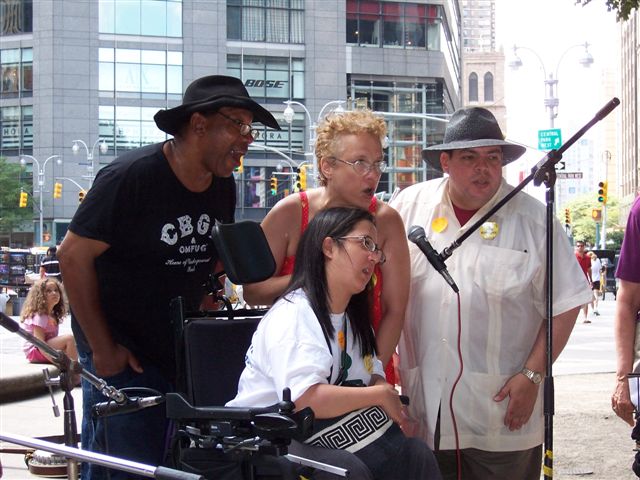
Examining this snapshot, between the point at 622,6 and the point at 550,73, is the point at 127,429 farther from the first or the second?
the point at 550,73

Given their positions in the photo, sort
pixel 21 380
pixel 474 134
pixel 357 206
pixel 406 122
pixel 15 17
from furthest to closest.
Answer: pixel 15 17 → pixel 406 122 → pixel 21 380 → pixel 474 134 → pixel 357 206

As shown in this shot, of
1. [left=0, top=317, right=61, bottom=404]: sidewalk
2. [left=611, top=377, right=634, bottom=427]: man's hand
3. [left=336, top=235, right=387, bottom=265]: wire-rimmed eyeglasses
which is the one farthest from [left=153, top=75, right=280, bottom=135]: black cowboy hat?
[left=0, top=317, right=61, bottom=404]: sidewalk

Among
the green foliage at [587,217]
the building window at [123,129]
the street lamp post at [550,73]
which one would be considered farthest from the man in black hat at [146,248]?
the green foliage at [587,217]

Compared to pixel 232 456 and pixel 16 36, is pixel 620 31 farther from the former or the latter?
pixel 232 456

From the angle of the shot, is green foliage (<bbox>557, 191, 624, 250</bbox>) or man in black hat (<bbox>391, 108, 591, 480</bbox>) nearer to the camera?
man in black hat (<bbox>391, 108, 591, 480</bbox>)

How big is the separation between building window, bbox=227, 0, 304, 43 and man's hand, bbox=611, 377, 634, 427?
5739cm

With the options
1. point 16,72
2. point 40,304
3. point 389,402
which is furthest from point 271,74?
point 389,402

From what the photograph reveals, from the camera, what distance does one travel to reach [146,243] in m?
3.57

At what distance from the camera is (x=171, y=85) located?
2313 inches

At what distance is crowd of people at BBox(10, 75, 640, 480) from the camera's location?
323 centimetres

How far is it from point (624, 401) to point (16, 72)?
203ft

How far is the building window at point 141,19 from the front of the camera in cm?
5900

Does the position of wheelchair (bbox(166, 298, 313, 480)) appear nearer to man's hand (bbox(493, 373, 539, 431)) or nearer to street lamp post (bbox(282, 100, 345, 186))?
street lamp post (bbox(282, 100, 345, 186))

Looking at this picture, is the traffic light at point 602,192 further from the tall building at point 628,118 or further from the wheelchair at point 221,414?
the tall building at point 628,118
